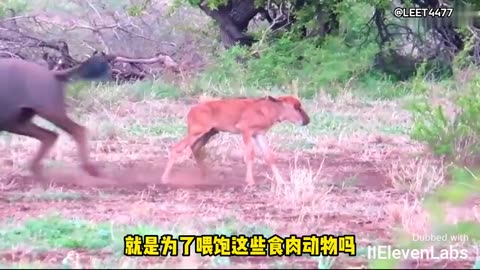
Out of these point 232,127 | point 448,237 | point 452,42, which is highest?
point 452,42

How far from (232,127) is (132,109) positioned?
4.91 m

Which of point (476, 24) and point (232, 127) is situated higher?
point (476, 24)

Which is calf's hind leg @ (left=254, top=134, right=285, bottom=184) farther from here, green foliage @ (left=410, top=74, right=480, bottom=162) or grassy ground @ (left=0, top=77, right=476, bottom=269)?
green foliage @ (left=410, top=74, right=480, bottom=162)

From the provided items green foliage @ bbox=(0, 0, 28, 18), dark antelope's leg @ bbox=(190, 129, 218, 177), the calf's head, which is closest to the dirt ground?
dark antelope's leg @ bbox=(190, 129, 218, 177)

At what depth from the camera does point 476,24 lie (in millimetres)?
20766

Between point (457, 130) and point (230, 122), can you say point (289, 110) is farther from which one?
point (457, 130)

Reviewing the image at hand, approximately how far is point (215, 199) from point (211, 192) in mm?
449

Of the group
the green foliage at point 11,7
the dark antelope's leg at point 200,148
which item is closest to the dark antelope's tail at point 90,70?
Answer: the dark antelope's leg at point 200,148

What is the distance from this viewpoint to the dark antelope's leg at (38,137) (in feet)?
33.8

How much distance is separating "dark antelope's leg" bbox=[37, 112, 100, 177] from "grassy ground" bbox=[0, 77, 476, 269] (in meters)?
0.11

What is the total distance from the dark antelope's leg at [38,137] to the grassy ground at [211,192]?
0.15m

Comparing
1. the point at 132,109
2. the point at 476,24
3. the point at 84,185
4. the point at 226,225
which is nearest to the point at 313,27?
the point at 476,24

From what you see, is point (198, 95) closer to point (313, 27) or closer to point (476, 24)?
point (313, 27)
